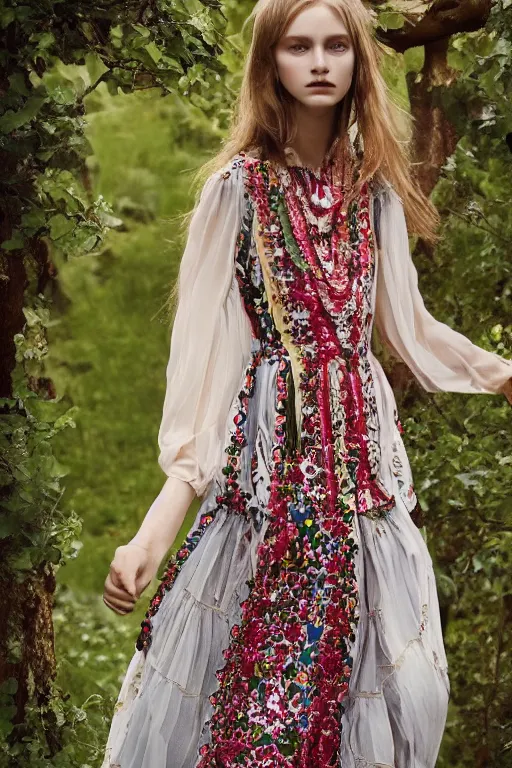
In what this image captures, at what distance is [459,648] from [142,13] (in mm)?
1796

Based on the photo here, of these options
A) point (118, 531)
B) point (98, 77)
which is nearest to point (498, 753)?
point (118, 531)

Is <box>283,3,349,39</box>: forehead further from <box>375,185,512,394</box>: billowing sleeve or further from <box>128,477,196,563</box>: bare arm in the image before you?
<box>128,477,196,563</box>: bare arm

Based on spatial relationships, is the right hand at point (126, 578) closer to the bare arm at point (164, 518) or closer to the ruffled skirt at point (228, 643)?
the bare arm at point (164, 518)

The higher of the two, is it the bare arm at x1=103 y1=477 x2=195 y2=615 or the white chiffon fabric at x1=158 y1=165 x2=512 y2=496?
the white chiffon fabric at x1=158 y1=165 x2=512 y2=496

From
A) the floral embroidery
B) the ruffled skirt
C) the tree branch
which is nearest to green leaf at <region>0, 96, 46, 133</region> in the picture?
the floral embroidery

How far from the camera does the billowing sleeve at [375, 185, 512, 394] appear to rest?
8.18 feet

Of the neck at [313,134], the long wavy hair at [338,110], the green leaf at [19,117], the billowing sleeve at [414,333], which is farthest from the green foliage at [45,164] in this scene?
the billowing sleeve at [414,333]

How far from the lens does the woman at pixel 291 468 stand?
2.26m

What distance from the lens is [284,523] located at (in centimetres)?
231

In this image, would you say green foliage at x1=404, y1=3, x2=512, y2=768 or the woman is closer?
the woman

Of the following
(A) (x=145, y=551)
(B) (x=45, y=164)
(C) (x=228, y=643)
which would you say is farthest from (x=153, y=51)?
(C) (x=228, y=643)

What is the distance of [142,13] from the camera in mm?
2861

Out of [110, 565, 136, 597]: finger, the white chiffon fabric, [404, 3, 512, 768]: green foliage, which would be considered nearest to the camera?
[110, 565, 136, 597]: finger

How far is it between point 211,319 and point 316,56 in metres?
0.48
